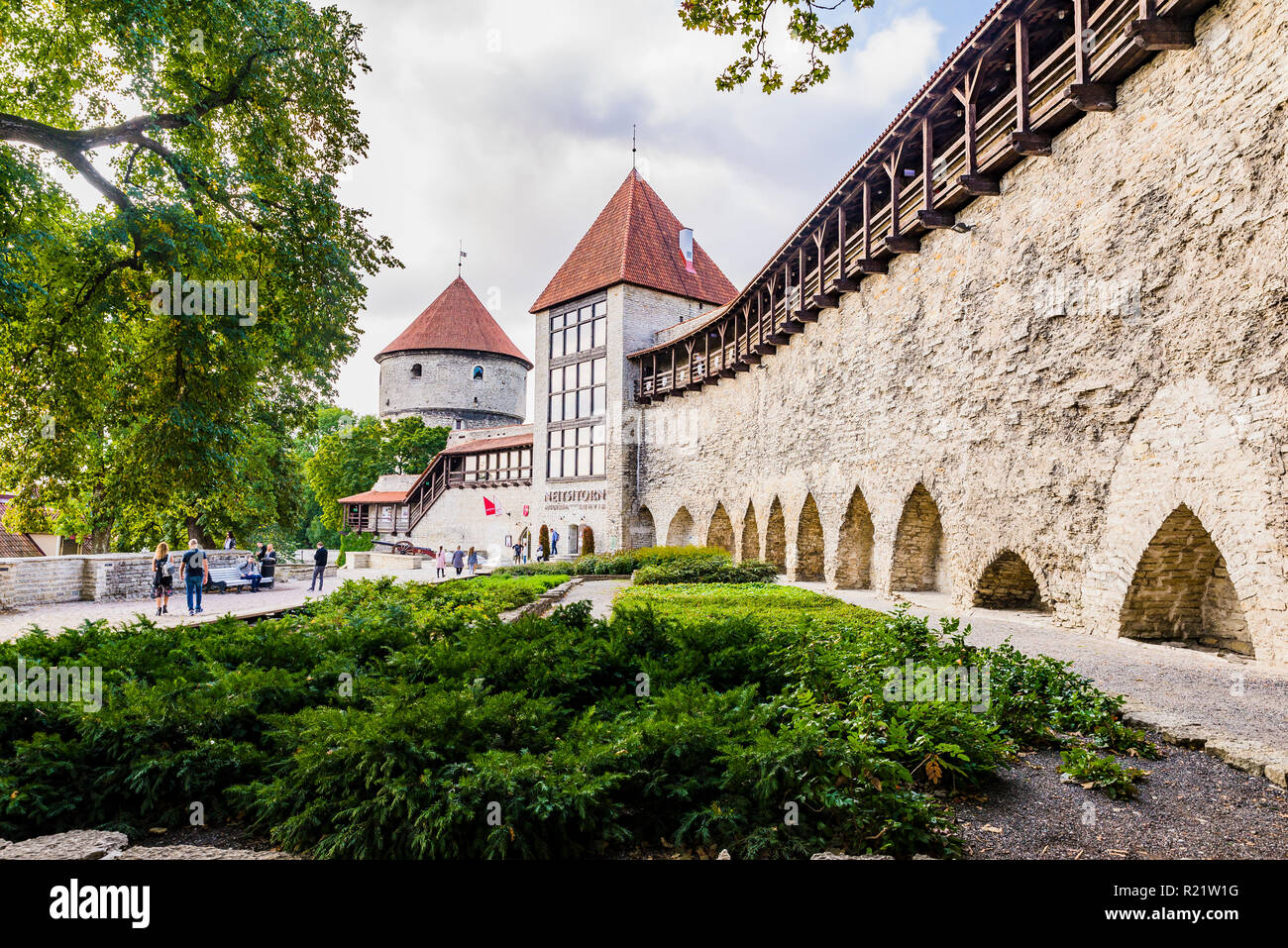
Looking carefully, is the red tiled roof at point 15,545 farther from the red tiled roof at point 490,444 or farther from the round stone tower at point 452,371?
the round stone tower at point 452,371

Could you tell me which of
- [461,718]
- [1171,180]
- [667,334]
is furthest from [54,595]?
[667,334]

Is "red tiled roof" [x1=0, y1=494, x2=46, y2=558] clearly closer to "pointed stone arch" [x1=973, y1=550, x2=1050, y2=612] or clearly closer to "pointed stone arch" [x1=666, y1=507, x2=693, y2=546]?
"pointed stone arch" [x1=666, y1=507, x2=693, y2=546]

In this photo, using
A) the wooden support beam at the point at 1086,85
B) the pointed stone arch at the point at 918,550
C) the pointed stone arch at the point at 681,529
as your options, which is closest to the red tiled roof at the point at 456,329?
the pointed stone arch at the point at 681,529

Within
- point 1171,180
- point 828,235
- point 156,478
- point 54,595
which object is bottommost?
point 54,595

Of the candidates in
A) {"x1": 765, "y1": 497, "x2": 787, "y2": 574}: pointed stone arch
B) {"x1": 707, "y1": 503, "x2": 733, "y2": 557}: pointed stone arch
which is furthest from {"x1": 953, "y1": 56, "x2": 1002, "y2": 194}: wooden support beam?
{"x1": 707, "y1": 503, "x2": 733, "y2": 557}: pointed stone arch

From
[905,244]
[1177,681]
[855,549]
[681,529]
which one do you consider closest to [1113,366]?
[1177,681]

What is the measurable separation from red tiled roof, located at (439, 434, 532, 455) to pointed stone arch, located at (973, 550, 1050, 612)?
95.2 ft

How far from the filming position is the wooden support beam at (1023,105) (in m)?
10.6

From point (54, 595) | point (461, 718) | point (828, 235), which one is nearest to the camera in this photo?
point (461, 718)

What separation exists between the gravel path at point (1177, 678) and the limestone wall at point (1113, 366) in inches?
23.0

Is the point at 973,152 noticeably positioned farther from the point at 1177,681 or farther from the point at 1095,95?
the point at 1177,681
